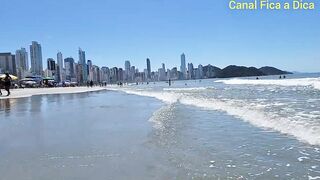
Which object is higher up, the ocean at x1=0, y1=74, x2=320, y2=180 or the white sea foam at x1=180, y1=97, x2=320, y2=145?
the white sea foam at x1=180, y1=97, x2=320, y2=145

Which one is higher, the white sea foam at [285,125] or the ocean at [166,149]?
the white sea foam at [285,125]

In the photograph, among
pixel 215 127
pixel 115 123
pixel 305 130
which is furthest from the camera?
pixel 115 123

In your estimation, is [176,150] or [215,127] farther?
[215,127]

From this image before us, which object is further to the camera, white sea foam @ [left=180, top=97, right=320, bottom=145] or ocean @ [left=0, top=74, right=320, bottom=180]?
white sea foam @ [left=180, top=97, right=320, bottom=145]

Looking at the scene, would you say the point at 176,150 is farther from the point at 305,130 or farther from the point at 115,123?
the point at 115,123

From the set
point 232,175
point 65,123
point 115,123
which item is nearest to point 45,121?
point 65,123

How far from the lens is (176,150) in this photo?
22.6 feet

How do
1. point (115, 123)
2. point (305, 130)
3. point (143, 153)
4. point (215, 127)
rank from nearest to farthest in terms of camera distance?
point (143, 153)
point (305, 130)
point (215, 127)
point (115, 123)

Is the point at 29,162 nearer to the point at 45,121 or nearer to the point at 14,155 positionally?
the point at 14,155

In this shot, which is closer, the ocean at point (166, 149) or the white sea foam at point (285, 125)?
the ocean at point (166, 149)

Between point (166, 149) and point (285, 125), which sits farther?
point (285, 125)

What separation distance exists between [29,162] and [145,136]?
10.0 ft

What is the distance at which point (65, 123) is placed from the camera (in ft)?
37.4

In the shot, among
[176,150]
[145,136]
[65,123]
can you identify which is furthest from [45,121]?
[176,150]
